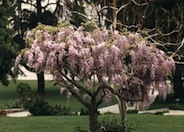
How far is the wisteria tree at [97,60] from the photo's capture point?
28.8 ft

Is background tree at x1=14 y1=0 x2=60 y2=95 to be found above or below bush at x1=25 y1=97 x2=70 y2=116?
above

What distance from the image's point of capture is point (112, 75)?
8992mm

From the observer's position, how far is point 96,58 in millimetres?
8828

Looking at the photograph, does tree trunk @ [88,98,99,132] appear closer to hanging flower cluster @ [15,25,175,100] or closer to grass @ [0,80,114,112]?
hanging flower cluster @ [15,25,175,100]

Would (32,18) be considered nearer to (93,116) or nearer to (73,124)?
(73,124)

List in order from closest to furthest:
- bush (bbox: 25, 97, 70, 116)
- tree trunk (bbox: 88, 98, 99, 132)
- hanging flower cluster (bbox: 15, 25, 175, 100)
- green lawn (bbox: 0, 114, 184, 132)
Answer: hanging flower cluster (bbox: 15, 25, 175, 100)
tree trunk (bbox: 88, 98, 99, 132)
green lawn (bbox: 0, 114, 184, 132)
bush (bbox: 25, 97, 70, 116)

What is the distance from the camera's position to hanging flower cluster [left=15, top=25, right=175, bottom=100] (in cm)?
877

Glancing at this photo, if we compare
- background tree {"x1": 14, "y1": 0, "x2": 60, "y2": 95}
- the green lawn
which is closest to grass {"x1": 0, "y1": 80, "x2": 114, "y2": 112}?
background tree {"x1": 14, "y1": 0, "x2": 60, "y2": 95}

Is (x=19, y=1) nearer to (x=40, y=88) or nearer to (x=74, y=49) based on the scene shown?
(x=40, y=88)

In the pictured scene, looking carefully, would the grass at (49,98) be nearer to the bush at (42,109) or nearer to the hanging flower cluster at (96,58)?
the bush at (42,109)

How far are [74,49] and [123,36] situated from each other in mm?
960

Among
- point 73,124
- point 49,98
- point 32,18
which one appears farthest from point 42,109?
point 32,18

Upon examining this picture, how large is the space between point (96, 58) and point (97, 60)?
37mm

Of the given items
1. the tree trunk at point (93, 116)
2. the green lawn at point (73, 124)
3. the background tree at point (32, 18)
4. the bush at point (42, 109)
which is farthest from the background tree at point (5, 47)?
the tree trunk at point (93, 116)
